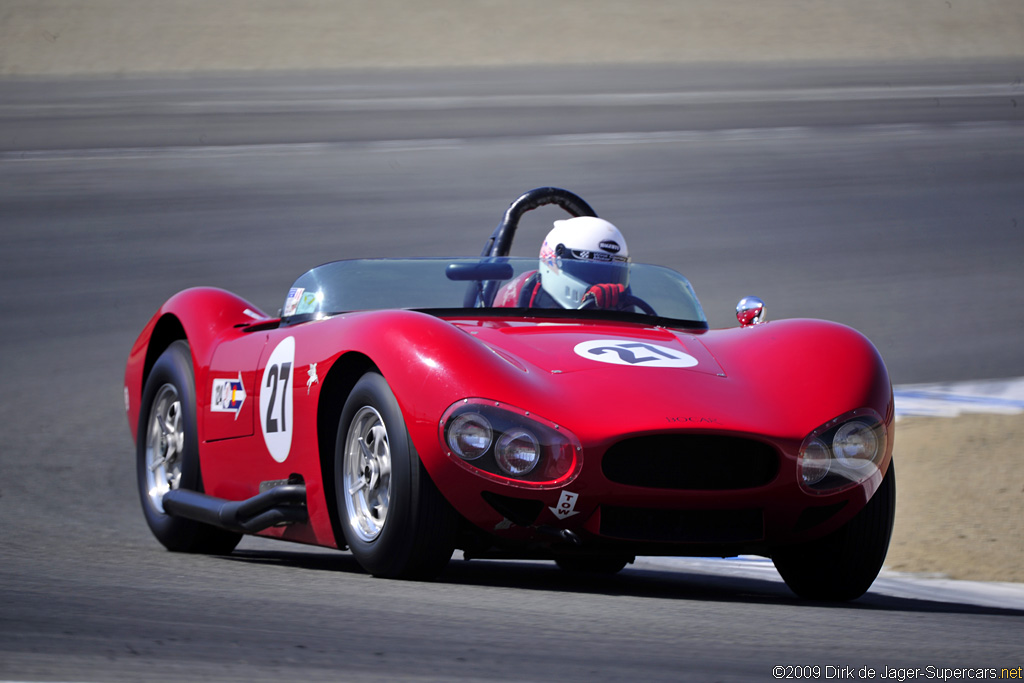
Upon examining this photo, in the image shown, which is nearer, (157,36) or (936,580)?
(936,580)

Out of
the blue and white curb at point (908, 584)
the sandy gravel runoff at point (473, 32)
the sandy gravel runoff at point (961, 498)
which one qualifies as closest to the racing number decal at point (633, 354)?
the blue and white curb at point (908, 584)

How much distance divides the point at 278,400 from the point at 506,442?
3.64 ft

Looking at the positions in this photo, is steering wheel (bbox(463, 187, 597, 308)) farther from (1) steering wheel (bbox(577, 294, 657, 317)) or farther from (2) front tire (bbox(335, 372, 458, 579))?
(2) front tire (bbox(335, 372, 458, 579))

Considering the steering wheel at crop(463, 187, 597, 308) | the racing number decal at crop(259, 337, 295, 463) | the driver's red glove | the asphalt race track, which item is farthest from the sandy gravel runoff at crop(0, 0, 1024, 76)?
the racing number decal at crop(259, 337, 295, 463)

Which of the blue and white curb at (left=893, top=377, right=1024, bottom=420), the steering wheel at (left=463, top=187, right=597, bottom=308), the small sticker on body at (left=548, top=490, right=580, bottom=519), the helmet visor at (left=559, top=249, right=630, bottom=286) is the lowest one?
the blue and white curb at (left=893, top=377, right=1024, bottom=420)

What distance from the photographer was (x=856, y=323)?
38.5 feet

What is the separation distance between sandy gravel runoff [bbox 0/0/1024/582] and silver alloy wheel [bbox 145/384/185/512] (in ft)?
85.3

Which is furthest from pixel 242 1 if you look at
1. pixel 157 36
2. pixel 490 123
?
pixel 490 123

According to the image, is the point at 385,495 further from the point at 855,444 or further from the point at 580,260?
the point at 580,260

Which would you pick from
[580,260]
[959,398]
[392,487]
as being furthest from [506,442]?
[959,398]

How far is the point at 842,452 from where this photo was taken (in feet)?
14.3

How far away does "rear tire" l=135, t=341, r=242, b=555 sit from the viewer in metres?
5.64

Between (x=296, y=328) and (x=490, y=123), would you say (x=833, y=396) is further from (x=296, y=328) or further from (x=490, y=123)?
(x=490, y=123)

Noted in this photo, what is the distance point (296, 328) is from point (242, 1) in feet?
129
